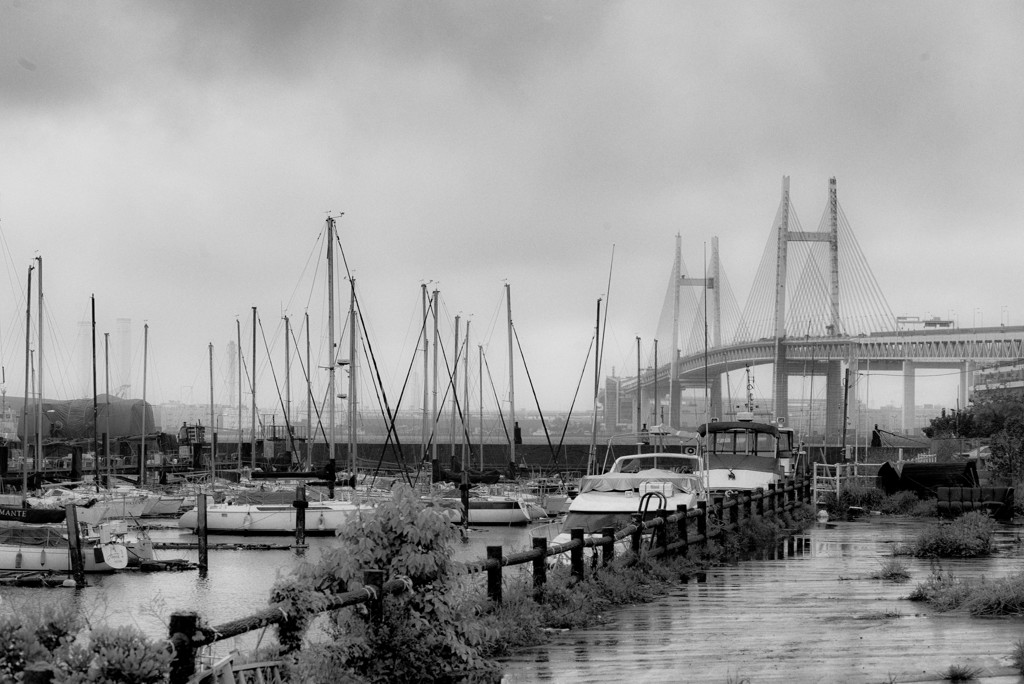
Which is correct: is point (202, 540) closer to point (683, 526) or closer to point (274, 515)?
point (274, 515)

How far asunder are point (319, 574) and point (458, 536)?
107 cm

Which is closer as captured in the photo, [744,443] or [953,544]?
[953,544]

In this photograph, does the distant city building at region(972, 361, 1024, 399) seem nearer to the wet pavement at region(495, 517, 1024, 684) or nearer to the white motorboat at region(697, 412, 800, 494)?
the white motorboat at region(697, 412, 800, 494)

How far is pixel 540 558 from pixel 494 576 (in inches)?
44.7

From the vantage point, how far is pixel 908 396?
108m

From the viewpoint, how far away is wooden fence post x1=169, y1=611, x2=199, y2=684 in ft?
21.0

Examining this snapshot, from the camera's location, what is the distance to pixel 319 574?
852cm

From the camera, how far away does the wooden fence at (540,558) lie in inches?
254

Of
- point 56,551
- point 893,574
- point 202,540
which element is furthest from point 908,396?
point 893,574

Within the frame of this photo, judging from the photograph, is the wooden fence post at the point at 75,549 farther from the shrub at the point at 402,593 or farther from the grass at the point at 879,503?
the shrub at the point at 402,593

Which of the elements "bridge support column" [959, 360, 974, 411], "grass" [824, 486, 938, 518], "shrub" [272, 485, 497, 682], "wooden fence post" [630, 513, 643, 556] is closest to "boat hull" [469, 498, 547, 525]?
"grass" [824, 486, 938, 518]

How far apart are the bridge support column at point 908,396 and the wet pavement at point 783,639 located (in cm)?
9475

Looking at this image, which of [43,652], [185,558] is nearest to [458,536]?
[43,652]

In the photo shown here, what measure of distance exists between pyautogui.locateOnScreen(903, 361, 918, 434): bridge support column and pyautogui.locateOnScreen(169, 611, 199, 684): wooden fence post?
10604 cm
